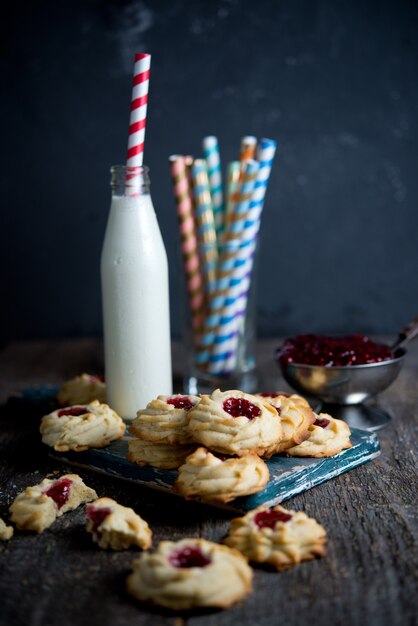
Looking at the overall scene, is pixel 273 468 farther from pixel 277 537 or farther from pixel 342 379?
pixel 342 379

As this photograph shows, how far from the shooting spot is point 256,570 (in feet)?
3.65

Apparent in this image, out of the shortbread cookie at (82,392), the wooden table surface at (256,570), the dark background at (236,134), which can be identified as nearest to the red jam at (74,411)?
the wooden table surface at (256,570)

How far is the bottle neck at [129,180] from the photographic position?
156 centimetres

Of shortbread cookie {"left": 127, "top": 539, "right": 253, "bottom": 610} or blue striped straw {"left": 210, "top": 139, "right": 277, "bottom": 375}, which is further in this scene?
Answer: blue striped straw {"left": 210, "top": 139, "right": 277, "bottom": 375}

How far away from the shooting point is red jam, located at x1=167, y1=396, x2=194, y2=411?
4.54ft

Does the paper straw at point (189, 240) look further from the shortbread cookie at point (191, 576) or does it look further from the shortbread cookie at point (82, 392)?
the shortbread cookie at point (191, 576)

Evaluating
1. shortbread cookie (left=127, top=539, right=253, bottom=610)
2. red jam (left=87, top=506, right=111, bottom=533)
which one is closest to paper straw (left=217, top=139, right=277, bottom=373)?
red jam (left=87, top=506, right=111, bottom=533)

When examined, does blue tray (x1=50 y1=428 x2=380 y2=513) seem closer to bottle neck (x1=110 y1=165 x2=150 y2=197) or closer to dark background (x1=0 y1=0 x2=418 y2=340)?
bottle neck (x1=110 y1=165 x2=150 y2=197)

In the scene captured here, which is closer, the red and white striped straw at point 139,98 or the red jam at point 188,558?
the red jam at point 188,558

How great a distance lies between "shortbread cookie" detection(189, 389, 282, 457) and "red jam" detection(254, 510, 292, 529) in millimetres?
114

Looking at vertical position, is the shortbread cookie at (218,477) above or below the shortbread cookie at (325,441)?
above

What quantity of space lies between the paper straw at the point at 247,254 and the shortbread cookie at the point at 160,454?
677 millimetres

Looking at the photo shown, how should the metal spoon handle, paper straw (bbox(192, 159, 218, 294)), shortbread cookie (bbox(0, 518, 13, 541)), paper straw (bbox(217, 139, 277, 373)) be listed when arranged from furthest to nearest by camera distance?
paper straw (bbox(192, 159, 218, 294)) → paper straw (bbox(217, 139, 277, 373)) → the metal spoon handle → shortbread cookie (bbox(0, 518, 13, 541))

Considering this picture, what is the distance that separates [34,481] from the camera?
4.79 ft
